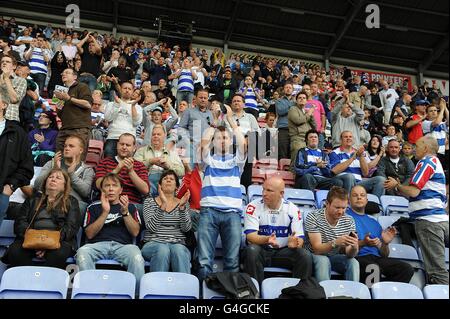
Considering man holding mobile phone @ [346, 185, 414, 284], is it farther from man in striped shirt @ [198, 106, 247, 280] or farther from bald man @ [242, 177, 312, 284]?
man in striped shirt @ [198, 106, 247, 280]

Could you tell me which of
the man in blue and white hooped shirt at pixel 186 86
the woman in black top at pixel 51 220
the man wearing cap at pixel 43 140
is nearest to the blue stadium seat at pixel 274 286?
the woman in black top at pixel 51 220

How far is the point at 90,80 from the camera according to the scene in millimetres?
6875

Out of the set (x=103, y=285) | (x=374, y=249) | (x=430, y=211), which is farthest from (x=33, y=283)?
(x=430, y=211)

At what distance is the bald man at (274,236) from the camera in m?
3.37

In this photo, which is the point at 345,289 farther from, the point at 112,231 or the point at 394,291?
the point at 112,231

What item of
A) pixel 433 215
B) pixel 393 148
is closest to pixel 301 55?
pixel 393 148

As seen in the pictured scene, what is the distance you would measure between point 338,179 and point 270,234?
5.81 ft

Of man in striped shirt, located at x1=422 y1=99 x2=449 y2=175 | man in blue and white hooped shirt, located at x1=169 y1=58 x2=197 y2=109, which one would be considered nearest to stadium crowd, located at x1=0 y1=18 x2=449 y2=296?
man in striped shirt, located at x1=422 y1=99 x2=449 y2=175

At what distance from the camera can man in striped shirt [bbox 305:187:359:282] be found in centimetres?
347

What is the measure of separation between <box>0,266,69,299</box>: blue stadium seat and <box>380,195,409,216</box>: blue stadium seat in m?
3.50

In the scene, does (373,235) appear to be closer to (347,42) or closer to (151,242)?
(151,242)

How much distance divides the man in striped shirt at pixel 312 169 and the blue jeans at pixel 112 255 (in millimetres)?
2510

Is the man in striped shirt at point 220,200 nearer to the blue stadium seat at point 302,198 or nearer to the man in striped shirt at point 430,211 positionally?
the blue stadium seat at point 302,198
